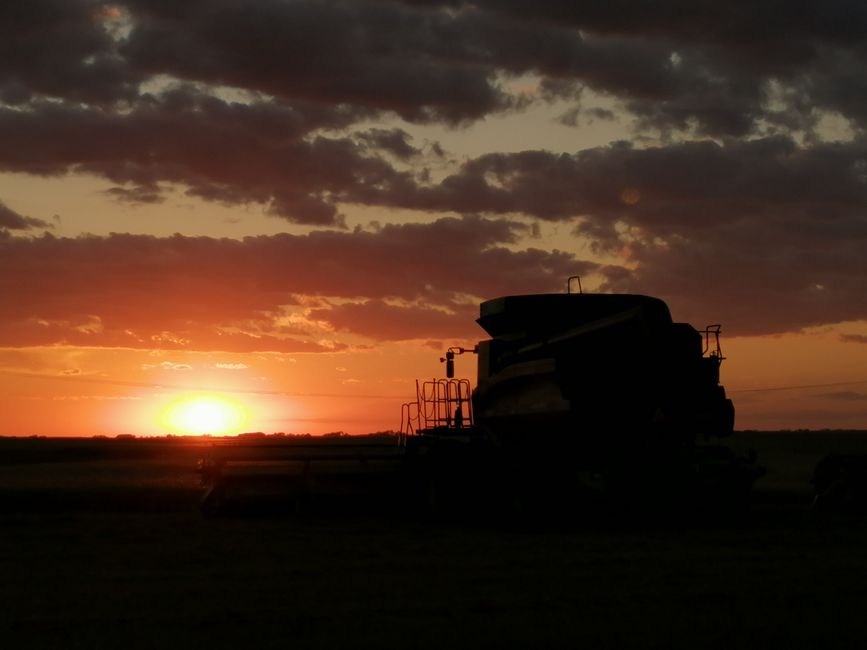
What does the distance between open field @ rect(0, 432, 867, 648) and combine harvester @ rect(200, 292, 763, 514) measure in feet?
1.92

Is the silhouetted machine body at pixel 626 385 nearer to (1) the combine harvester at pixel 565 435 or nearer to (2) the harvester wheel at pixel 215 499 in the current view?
(1) the combine harvester at pixel 565 435

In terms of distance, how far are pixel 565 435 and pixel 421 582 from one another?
5.83m

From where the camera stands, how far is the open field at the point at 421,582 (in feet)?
30.0

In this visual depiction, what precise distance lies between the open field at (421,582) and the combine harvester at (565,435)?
0.58 meters

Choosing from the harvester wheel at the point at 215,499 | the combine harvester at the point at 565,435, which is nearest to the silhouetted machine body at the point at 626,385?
the combine harvester at the point at 565,435

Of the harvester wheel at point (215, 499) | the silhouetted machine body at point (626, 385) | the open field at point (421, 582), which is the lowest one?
the open field at point (421, 582)

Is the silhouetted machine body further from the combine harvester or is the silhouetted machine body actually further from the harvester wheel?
the harvester wheel

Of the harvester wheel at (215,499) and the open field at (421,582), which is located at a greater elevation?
the harvester wheel at (215,499)

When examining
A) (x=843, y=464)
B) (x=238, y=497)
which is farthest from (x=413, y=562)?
(x=843, y=464)

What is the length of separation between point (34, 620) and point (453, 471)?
33.0 ft

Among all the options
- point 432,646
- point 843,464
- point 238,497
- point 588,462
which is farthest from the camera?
point 843,464

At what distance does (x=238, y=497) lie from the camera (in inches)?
741

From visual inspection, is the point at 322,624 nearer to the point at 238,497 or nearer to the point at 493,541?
the point at 493,541

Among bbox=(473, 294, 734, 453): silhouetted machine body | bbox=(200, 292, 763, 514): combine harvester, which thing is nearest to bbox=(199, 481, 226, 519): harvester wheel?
bbox=(200, 292, 763, 514): combine harvester
